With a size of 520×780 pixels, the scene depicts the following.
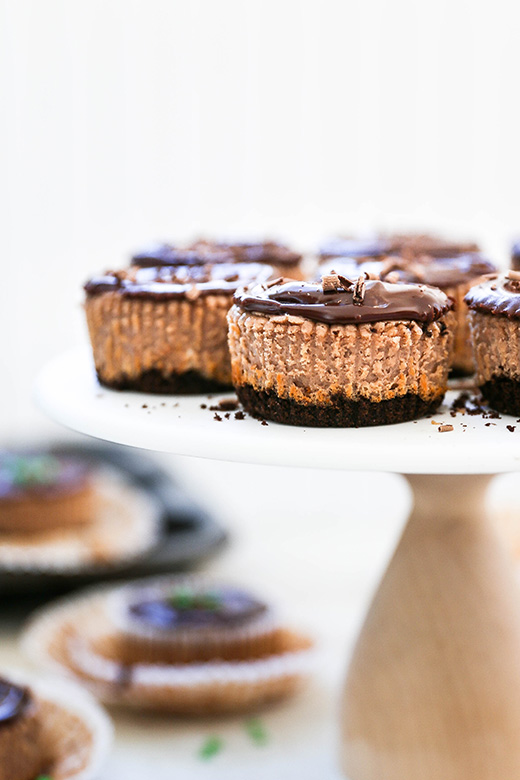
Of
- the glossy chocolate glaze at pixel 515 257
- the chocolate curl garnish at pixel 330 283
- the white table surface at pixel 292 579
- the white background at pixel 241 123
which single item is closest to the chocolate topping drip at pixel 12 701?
the white table surface at pixel 292 579

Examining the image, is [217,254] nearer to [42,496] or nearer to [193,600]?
[193,600]

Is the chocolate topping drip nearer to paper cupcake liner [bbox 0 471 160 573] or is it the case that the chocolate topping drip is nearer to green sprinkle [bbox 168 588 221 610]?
green sprinkle [bbox 168 588 221 610]

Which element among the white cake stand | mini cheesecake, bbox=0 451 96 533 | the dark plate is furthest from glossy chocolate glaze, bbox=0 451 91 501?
the white cake stand

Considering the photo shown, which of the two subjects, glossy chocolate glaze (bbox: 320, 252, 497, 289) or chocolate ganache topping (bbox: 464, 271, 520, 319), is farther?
glossy chocolate glaze (bbox: 320, 252, 497, 289)

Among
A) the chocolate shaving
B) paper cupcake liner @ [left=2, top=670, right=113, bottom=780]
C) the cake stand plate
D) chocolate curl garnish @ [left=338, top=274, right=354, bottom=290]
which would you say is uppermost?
chocolate curl garnish @ [left=338, top=274, right=354, bottom=290]

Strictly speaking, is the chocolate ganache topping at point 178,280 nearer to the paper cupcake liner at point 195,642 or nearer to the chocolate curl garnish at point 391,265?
the chocolate curl garnish at point 391,265

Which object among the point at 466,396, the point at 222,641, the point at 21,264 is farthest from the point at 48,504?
the point at 466,396

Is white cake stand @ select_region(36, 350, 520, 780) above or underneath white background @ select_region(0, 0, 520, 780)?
underneath

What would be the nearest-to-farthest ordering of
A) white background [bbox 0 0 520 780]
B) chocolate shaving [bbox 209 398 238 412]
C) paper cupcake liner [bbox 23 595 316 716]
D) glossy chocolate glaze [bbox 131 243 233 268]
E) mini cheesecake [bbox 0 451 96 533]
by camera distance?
1. chocolate shaving [bbox 209 398 238 412]
2. glossy chocolate glaze [bbox 131 243 233 268]
3. paper cupcake liner [bbox 23 595 316 716]
4. mini cheesecake [bbox 0 451 96 533]
5. white background [bbox 0 0 520 780]
